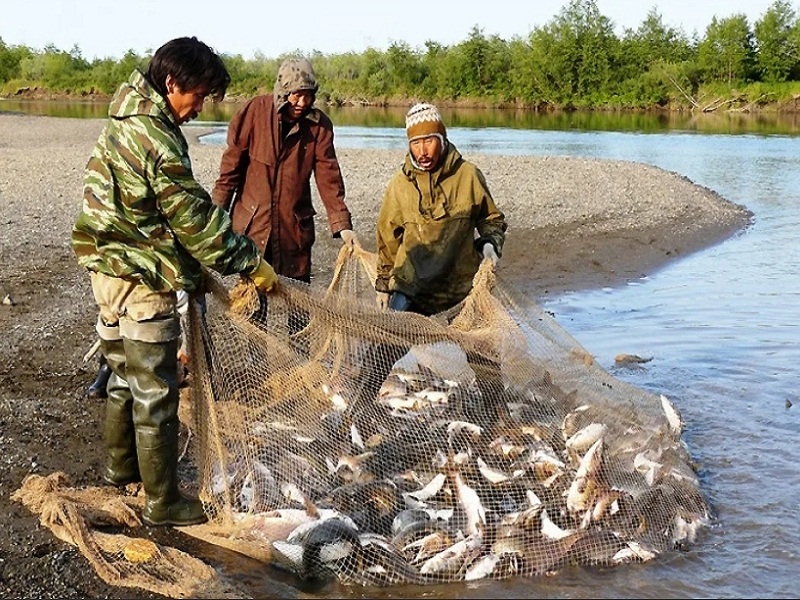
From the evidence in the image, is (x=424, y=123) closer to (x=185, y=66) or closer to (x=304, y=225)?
Result: (x=304, y=225)

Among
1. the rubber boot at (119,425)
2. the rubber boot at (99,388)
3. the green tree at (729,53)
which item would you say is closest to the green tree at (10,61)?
the green tree at (729,53)

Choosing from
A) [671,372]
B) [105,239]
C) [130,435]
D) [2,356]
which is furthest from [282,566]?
[671,372]

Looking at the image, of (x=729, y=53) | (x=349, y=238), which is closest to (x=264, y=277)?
(x=349, y=238)

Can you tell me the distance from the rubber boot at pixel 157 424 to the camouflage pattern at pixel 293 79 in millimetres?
2035

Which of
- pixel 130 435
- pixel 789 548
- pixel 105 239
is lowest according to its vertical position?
pixel 789 548

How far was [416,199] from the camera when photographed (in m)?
6.16

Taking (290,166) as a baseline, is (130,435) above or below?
below

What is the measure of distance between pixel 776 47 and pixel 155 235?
80804 mm

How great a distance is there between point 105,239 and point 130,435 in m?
1.20

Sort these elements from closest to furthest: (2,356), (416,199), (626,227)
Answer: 1. (416,199)
2. (2,356)
3. (626,227)

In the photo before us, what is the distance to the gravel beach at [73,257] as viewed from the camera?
5055 millimetres

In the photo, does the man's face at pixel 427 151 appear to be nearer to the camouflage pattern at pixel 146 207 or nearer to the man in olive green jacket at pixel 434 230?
the man in olive green jacket at pixel 434 230

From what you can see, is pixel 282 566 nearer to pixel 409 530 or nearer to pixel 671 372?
pixel 409 530

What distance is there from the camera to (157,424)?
4.54 m
